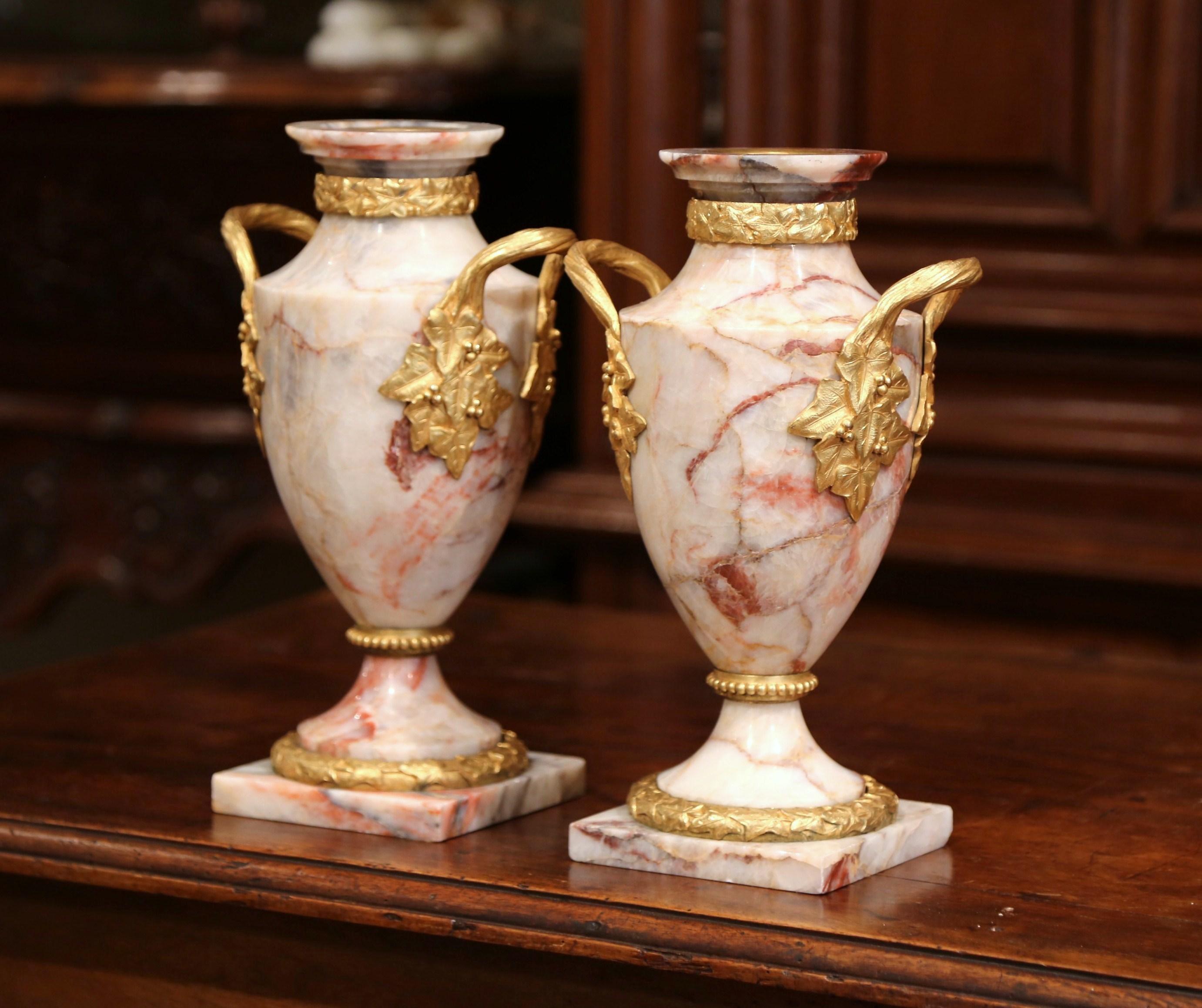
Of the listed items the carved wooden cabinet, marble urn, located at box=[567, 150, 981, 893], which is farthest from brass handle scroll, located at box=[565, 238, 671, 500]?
the carved wooden cabinet

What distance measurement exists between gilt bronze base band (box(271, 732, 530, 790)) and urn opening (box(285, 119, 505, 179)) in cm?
40

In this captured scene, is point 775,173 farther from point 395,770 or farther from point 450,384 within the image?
point 395,770

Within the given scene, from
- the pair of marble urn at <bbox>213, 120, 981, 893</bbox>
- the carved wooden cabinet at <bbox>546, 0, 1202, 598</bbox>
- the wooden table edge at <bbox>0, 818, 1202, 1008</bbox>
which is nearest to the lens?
the wooden table edge at <bbox>0, 818, 1202, 1008</bbox>

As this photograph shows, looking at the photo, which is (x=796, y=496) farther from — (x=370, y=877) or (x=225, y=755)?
(x=225, y=755)

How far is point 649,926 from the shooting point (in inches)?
46.8

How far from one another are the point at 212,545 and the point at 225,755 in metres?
1.32

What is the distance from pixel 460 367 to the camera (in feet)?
4.36

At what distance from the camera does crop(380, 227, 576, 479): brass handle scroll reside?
1.32 m

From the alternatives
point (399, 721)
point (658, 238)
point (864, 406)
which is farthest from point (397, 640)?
point (658, 238)

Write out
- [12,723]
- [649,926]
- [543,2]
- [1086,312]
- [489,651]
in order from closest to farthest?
[649,926], [12,723], [489,651], [1086,312], [543,2]

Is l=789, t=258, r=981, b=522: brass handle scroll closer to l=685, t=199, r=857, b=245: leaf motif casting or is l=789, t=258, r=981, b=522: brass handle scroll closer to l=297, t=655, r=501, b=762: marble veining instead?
l=685, t=199, r=857, b=245: leaf motif casting

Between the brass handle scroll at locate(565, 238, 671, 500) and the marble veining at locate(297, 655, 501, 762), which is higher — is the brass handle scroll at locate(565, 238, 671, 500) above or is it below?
above

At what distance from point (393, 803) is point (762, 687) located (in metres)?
0.26

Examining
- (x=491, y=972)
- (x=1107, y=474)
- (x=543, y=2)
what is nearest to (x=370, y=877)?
(x=491, y=972)
